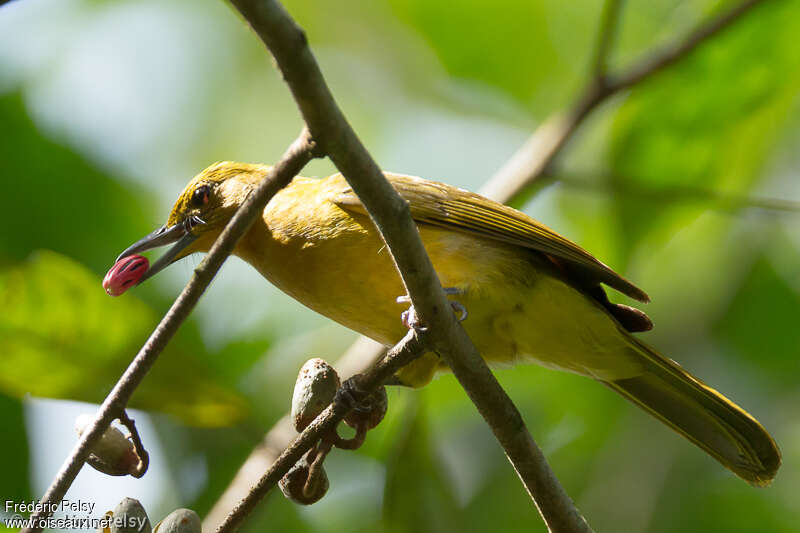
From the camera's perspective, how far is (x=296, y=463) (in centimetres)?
230

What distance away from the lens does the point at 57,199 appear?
3975 millimetres

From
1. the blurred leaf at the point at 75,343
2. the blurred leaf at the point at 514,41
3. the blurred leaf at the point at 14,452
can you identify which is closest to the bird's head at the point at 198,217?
the blurred leaf at the point at 75,343

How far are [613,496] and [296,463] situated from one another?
2853 millimetres

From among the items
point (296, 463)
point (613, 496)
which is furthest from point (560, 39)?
point (296, 463)

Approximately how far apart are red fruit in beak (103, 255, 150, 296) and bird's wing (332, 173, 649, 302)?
2.34 feet

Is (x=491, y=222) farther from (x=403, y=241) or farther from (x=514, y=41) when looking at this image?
(x=514, y=41)

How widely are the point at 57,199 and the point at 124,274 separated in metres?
1.26

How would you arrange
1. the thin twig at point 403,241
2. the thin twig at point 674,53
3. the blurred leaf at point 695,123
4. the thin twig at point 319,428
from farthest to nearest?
1. the blurred leaf at point 695,123
2. the thin twig at point 674,53
3. the thin twig at point 319,428
4. the thin twig at point 403,241

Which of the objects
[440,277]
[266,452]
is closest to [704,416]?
[440,277]

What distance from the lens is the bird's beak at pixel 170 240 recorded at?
3.36m

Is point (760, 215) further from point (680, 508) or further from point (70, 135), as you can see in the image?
point (70, 135)

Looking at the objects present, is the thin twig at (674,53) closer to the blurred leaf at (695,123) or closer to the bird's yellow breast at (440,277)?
the blurred leaf at (695,123)

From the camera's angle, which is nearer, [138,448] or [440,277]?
[138,448]

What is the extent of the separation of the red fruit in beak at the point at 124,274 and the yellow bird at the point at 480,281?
20cm
